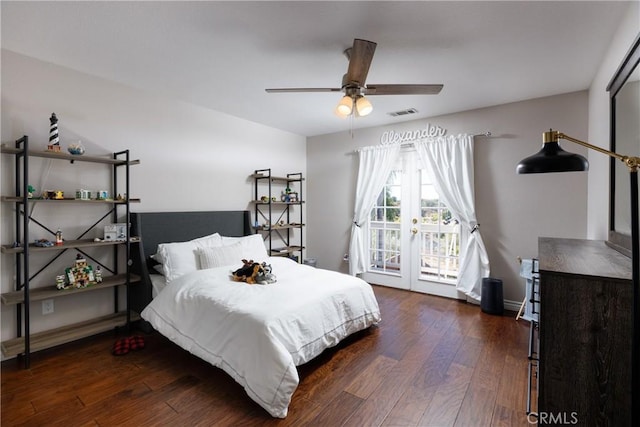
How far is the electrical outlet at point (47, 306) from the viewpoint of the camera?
2649 mm

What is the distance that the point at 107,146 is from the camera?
303 cm

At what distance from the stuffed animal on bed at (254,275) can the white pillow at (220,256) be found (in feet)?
1.17

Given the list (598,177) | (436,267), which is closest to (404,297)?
(436,267)

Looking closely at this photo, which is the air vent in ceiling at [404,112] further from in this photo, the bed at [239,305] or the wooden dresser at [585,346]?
the wooden dresser at [585,346]

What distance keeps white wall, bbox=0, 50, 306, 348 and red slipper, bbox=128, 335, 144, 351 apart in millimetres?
582

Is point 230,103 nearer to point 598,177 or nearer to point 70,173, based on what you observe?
point 70,173

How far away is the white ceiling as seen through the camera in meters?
1.90

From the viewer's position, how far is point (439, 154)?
158 inches

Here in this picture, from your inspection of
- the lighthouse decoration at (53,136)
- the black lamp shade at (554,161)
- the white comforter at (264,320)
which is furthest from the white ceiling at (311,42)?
the white comforter at (264,320)

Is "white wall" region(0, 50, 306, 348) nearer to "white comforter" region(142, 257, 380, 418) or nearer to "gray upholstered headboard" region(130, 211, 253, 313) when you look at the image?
"gray upholstered headboard" region(130, 211, 253, 313)

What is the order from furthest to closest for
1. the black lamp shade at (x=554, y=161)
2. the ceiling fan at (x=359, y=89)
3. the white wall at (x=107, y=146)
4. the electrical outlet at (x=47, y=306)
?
the electrical outlet at (x=47, y=306), the white wall at (x=107, y=146), the ceiling fan at (x=359, y=89), the black lamp shade at (x=554, y=161)

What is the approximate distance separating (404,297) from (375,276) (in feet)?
2.28
